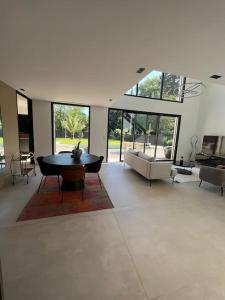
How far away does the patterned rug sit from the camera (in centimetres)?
267

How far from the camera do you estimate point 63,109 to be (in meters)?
6.09

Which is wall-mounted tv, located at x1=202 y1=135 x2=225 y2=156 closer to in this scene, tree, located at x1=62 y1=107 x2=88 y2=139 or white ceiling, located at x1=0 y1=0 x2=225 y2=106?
white ceiling, located at x1=0 y1=0 x2=225 y2=106

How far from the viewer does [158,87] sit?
22.3 feet

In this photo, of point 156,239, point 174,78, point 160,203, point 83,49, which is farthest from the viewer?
point 174,78

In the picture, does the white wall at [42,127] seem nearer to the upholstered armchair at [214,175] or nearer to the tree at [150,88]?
the tree at [150,88]

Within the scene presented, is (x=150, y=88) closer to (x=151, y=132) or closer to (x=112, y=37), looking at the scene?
(x=151, y=132)

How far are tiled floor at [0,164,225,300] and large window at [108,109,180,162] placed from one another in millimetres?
3822

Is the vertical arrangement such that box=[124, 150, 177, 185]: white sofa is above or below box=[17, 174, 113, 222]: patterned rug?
above

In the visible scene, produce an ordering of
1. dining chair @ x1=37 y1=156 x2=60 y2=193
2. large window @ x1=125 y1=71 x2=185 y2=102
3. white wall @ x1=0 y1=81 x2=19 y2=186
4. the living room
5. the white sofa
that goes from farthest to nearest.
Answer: large window @ x1=125 y1=71 x2=185 y2=102 → the white sofa → white wall @ x1=0 y1=81 x2=19 y2=186 → dining chair @ x1=37 y1=156 x2=60 y2=193 → the living room

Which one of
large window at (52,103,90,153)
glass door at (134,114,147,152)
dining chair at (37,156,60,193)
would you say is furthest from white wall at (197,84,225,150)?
dining chair at (37,156,60,193)

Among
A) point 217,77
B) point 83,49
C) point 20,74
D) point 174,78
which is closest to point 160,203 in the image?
point 217,77

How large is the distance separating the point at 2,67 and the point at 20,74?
0.36 metres

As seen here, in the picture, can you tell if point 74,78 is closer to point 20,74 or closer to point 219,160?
point 20,74

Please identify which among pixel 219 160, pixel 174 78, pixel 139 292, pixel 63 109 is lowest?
pixel 139 292
